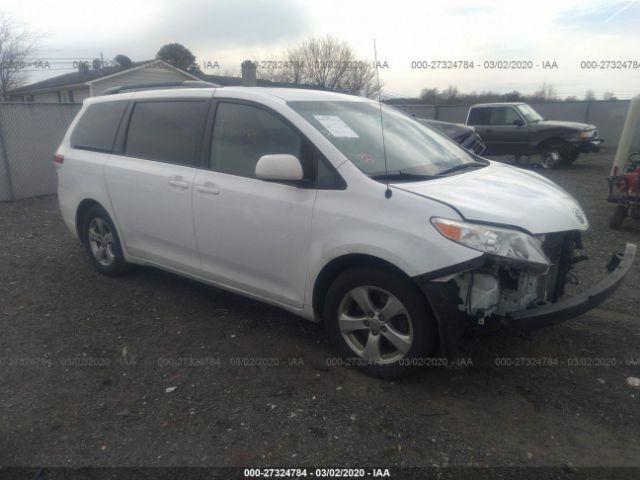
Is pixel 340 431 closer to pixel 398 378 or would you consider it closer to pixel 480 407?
pixel 398 378

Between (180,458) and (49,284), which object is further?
(49,284)

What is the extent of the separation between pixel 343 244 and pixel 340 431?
3.53 feet

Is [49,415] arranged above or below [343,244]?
below

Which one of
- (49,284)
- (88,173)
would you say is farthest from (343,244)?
(49,284)

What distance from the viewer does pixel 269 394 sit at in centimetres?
308

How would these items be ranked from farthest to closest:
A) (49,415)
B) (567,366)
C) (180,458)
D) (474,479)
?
(567,366), (49,415), (180,458), (474,479)

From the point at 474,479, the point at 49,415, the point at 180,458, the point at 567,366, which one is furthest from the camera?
the point at 567,366

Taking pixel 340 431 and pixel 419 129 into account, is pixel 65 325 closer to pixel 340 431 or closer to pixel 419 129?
pixel 340 431

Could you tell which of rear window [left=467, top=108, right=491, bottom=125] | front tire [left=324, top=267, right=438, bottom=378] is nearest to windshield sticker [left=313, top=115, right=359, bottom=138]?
front tire [left=324, top=267, right=438, bottom=378]

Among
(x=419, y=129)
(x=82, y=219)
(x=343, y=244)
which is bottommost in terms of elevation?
(x=82, y=219)

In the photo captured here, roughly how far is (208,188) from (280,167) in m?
0.83

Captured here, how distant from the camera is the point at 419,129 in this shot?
4191 mm

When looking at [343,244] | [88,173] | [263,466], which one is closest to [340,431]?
[263,466]

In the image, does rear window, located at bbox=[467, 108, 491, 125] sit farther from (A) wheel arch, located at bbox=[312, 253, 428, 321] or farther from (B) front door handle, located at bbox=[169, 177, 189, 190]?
(A) wheel arch, located at bbox=[312, 253, 428, 321]
